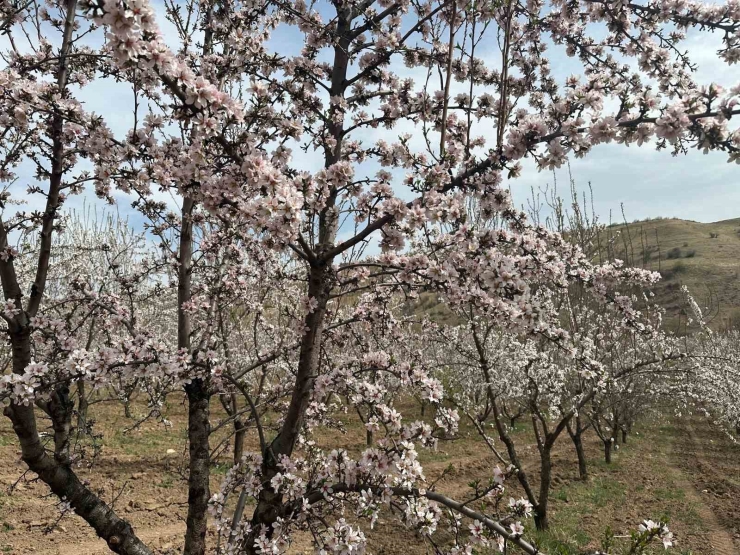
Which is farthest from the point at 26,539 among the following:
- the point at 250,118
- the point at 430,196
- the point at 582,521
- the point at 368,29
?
the point at 582,521

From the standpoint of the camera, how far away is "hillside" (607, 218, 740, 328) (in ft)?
139

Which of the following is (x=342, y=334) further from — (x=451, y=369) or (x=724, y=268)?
(x=724, y=268)

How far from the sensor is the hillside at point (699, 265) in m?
42.5

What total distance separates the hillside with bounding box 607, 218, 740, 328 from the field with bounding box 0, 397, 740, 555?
2598cm

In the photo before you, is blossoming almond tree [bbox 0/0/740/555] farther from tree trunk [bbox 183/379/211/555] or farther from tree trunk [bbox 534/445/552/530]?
tree trunk [bbox 534/445/552/530]

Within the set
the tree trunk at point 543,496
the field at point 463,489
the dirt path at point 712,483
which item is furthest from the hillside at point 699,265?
the tree trunk at point 543,496

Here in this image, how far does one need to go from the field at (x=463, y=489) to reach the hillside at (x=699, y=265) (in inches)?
1023

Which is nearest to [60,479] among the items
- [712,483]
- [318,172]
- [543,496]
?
[318,172]

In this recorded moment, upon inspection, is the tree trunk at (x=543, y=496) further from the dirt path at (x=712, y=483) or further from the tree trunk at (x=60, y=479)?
the tree trunk at (x=60, y=479)

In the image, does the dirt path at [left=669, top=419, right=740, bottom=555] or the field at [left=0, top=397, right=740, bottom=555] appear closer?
the field at [left=0, top=397, right=740, bottom=555]

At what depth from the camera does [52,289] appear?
708 inches

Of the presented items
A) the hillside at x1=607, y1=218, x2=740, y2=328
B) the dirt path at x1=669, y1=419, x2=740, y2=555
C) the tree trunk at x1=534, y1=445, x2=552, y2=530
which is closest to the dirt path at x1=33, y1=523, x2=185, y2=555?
the tree trunk at x1=534, y1=445, x2=552, y2=530

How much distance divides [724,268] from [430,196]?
59.7 m

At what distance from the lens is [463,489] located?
33.7ft
